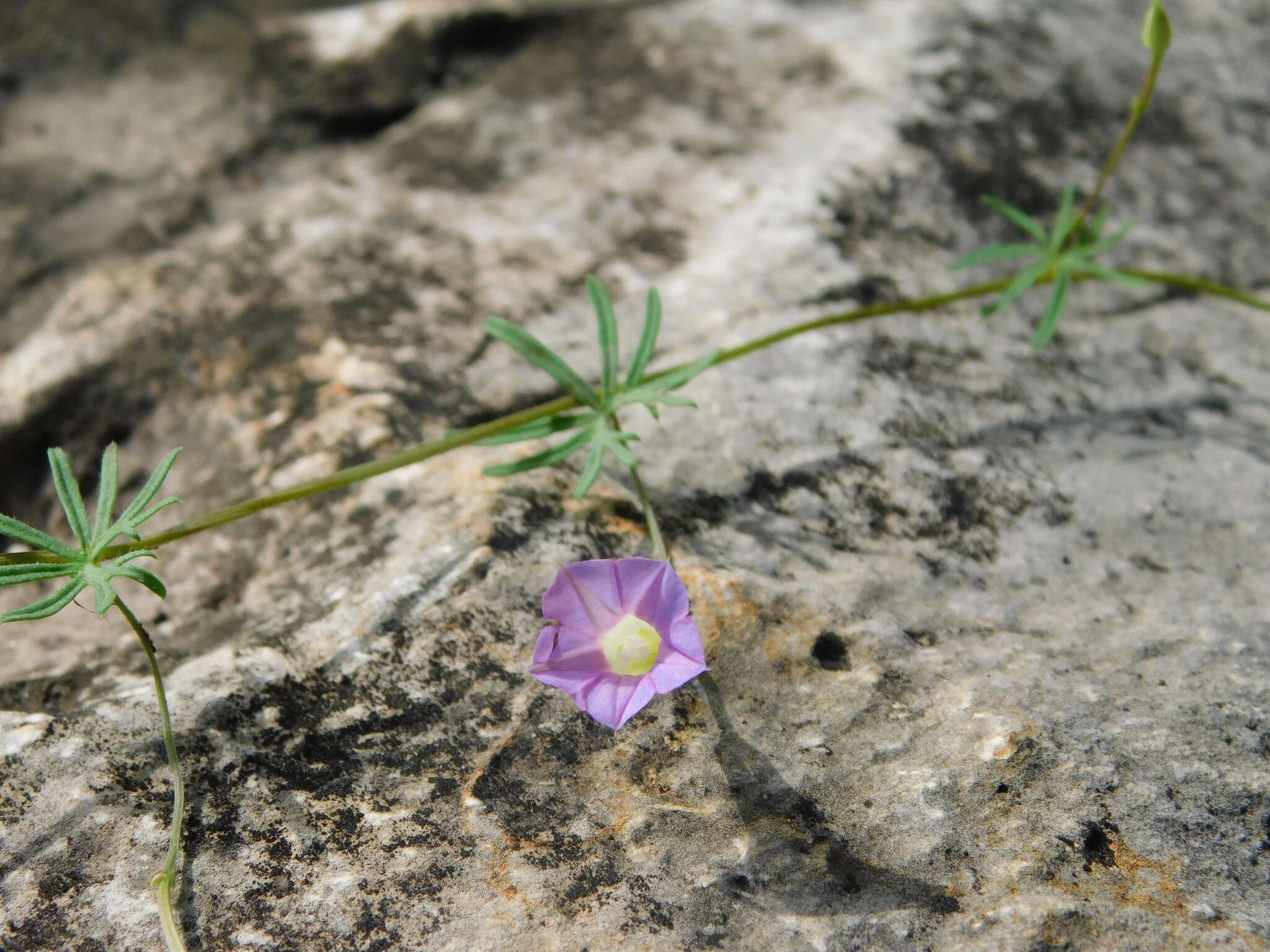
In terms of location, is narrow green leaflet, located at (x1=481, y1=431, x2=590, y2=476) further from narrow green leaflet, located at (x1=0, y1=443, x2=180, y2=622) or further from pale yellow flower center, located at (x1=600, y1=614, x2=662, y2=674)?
narrow green leaflet, located at (x1=0, y1=443, x2=180, y2=622)

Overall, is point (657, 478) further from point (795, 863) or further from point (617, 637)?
point (795, 863)

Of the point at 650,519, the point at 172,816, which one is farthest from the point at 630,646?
the point at 172,816

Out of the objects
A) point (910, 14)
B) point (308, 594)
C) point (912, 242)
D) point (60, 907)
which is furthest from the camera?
point (910, 14)

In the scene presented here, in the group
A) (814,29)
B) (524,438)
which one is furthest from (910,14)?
(524,438)

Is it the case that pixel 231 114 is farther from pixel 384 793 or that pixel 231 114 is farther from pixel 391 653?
pixel 384 793

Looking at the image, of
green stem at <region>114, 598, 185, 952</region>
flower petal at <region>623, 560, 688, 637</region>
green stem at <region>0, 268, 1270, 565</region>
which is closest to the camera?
green stem at <region>114, 598, 185, 952</region>

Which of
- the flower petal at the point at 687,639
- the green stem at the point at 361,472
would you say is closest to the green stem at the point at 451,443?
the green stem at the point at 361,472

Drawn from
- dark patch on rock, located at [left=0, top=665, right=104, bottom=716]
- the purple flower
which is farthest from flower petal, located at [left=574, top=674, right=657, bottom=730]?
dark patch on rock, located at [left=0, top=665, right=104, bottom=716]
